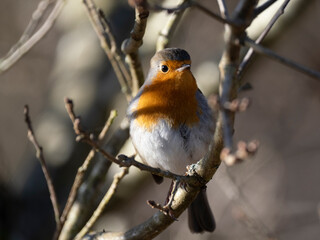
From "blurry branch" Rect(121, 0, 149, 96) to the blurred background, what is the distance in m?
0.73

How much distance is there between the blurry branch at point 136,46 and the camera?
8.93 ft

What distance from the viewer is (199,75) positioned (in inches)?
189

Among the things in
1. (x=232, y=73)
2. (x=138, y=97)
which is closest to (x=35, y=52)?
(x=138, y=97)

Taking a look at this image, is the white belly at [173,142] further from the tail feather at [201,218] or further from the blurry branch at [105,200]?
the tail feather at [201,218]

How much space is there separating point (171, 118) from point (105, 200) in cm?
74

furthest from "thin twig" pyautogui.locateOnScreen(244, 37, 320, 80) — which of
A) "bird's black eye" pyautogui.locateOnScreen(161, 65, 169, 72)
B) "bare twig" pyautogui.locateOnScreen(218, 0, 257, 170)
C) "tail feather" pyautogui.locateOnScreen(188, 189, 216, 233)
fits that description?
"tail feather" pyautogui.locateOnScreen(188, 189, 216, 233)

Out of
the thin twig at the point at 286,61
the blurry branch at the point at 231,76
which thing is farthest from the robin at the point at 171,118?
the thin twig at the point at 286,61

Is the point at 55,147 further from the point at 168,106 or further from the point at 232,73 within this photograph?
the point at 232,73

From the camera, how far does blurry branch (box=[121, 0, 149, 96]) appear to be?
2.72 metres

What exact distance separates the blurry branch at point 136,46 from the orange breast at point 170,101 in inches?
4.9

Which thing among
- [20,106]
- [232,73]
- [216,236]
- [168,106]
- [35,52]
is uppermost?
[232,73]

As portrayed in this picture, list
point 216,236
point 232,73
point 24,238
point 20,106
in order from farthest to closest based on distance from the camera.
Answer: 1. point 20,106
2. point 216,236
3. point 24,238
4. point 232,73

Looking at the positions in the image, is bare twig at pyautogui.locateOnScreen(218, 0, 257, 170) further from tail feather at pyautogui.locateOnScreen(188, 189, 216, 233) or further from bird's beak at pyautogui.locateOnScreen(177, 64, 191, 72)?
tail feather at pyautogui.locateOnScreen(188, 189, 216, 233)

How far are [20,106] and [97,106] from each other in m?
3.26
